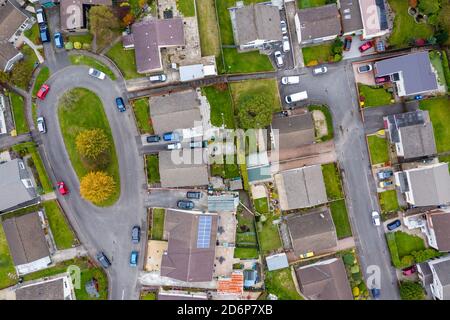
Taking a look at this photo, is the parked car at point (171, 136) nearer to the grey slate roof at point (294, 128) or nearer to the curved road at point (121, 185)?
the curved road at point (121, 185)

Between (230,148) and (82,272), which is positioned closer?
(82,272)

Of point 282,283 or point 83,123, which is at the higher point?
point 83,123

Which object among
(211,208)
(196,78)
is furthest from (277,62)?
(211,208)

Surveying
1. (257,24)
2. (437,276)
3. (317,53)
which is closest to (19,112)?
(257,24)

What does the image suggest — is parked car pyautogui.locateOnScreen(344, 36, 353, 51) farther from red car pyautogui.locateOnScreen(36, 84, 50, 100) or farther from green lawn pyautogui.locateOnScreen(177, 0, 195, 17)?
red car pyautogui.locateOnScreen(36, 84, 50, 100)

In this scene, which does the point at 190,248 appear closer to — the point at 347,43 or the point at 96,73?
the point at 96,73

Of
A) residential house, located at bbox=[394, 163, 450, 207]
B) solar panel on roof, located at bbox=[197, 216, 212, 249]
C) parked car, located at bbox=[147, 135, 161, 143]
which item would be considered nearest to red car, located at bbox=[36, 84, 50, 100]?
parked car, located at bbox=[147, 135, 161, 143]
